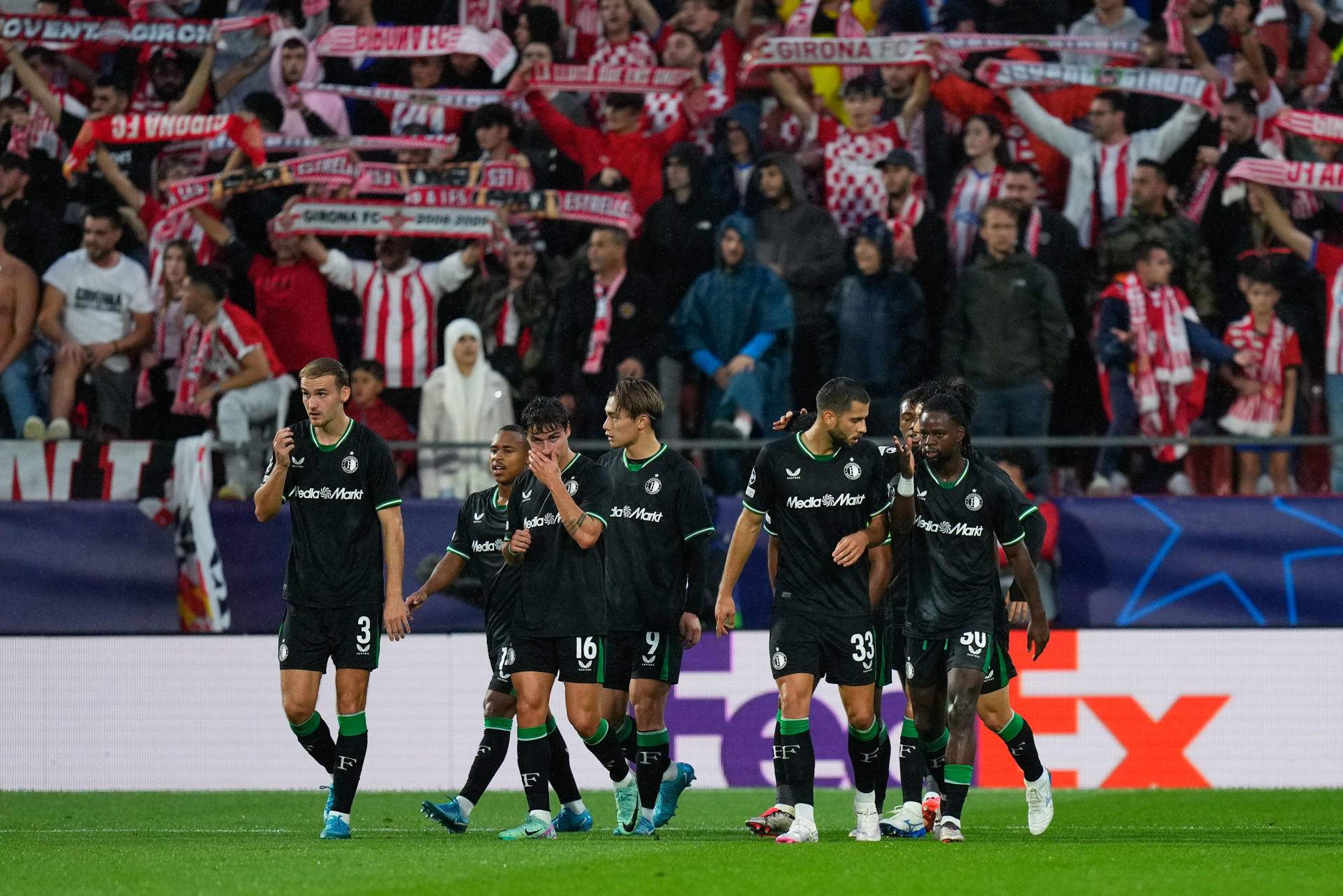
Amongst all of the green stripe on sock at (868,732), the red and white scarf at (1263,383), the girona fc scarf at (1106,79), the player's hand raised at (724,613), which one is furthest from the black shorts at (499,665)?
the girona fc scarf at (1106,79)

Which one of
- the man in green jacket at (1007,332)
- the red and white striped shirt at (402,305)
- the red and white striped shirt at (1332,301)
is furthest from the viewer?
the red and white striped shirt at (402,305)

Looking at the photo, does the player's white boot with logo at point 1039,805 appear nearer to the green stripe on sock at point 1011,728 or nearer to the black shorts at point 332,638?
the green stripe on sock at point 1011,728

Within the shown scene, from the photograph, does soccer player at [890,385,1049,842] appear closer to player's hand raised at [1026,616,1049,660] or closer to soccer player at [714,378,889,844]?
player's hand raised at [1026,616,1049,660]

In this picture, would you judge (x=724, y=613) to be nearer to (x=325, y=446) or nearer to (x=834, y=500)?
(x=834, y=500)

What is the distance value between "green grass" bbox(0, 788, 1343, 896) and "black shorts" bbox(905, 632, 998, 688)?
815 millimetres

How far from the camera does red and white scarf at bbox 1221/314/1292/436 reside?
14344mm

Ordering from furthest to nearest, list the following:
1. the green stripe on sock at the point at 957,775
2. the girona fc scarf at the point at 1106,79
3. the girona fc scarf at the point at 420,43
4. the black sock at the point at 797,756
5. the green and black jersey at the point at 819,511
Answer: the girona fc scarf at the point at 420,43
the girona fc scarf at the point at 1106,79
the green stripe on sock at the point at 957,775
the green and black jersey at the point at 819,511
the black sock at the point at 797,756

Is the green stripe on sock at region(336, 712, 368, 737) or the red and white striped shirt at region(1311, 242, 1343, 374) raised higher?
the red and white striped shirt at region(1311, 242, 1343, 374)

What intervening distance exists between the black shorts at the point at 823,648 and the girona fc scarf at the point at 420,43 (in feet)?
28.1

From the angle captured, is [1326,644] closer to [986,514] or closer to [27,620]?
[986,514]

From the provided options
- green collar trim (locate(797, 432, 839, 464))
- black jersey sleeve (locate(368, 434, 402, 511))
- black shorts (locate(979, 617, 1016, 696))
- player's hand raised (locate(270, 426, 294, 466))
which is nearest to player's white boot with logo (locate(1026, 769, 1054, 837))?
black shorts (locate(979, 617, 1016, 696))

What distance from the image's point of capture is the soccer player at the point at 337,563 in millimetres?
9289

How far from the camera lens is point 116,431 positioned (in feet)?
48.4

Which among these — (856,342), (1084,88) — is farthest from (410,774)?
(1084,88)
